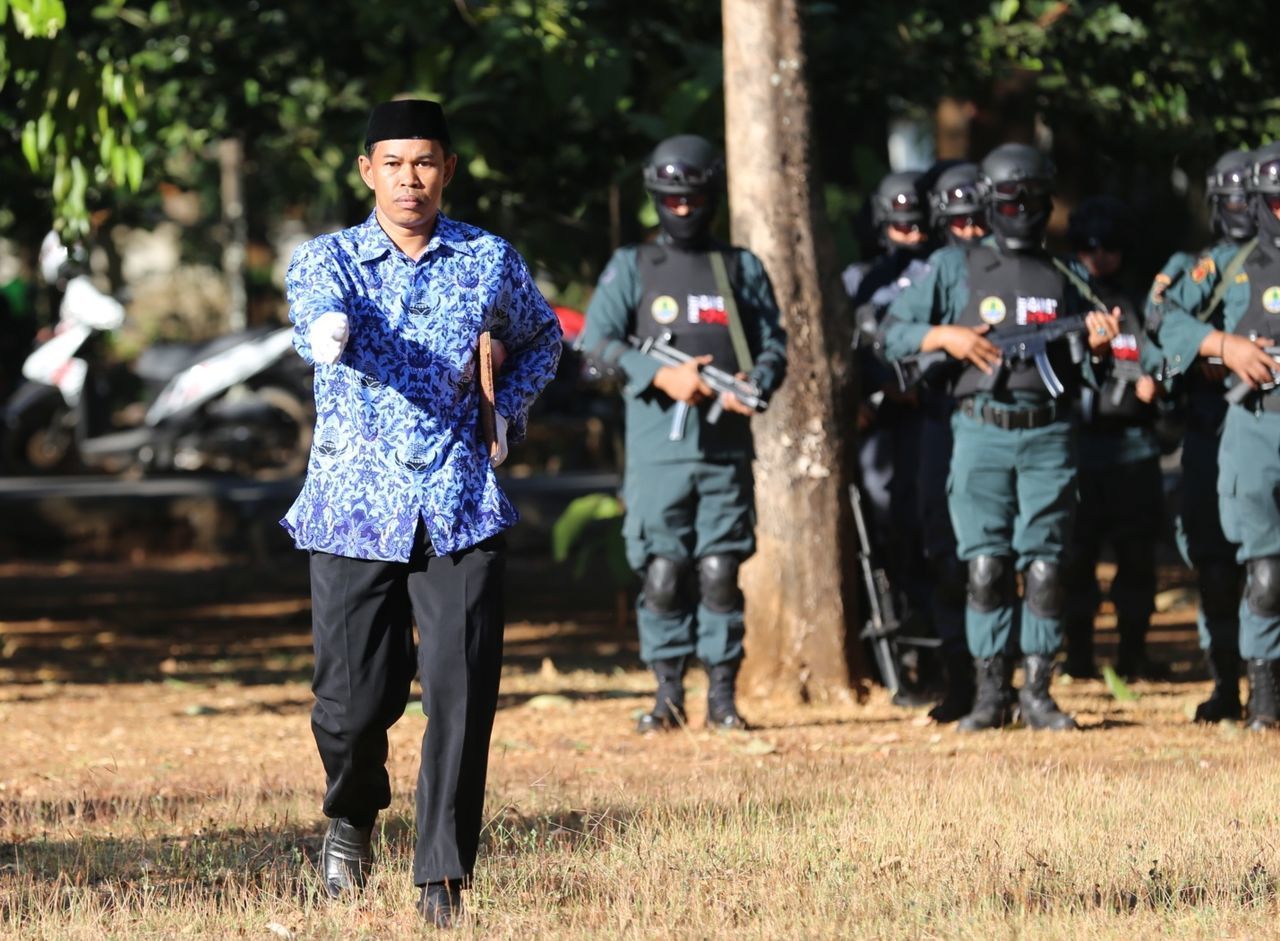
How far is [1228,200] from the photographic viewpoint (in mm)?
9133

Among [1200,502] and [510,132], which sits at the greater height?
[510,132]

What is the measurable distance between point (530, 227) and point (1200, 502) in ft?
16.1

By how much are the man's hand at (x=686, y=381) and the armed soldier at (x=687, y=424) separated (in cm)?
7

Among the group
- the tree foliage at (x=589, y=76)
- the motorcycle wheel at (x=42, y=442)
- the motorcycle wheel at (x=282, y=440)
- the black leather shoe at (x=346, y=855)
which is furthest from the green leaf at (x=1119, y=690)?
the motorcycle wheel at (x=42, y=442)

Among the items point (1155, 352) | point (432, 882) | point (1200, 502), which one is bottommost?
point (432, 882)

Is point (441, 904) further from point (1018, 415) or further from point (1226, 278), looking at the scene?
point (1226, 278)

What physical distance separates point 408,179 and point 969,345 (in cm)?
373

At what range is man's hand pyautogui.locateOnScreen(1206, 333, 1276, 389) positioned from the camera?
8.54 m

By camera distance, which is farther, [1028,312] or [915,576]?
[915,576]

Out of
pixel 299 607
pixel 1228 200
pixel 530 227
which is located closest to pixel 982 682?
pixel 1228 200

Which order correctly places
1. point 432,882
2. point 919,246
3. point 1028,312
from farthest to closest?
point 919,246, point 1028,312, point 432,882

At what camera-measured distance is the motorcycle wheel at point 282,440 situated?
73.7 ft

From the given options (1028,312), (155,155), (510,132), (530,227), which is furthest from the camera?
(155,155)

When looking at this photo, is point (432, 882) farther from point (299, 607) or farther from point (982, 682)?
point (299, 607)
